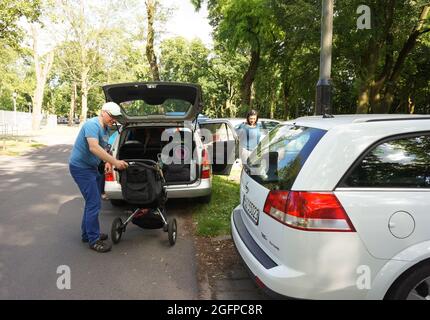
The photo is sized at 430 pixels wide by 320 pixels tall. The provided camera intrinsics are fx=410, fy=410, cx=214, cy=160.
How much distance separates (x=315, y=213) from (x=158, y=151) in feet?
17.7

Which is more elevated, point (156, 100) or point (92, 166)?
point (156, 100)

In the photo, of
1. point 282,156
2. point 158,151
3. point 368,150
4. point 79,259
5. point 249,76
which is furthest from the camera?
point 249,76

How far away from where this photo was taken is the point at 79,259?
4633mm

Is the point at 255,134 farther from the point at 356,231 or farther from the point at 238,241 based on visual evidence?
the point at 356,231

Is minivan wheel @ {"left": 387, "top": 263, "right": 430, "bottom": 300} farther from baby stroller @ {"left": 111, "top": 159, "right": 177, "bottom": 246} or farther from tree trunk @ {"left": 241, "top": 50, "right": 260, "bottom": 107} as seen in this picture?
tree trunk @ {"left": 241, "top": 50, "right": 260, "bottom": 107}

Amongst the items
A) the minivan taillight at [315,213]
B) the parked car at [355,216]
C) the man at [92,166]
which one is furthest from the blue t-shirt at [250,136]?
the minivan taillight at [315,213]

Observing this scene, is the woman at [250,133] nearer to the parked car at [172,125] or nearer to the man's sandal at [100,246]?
the parked car at [172,125]

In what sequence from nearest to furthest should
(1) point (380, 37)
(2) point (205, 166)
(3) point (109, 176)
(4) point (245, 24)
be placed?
1. (3) point (109, 176)
2. (2) point (205, 166)
3. (1) point (380, 37)
4. (4) point (245, 24)

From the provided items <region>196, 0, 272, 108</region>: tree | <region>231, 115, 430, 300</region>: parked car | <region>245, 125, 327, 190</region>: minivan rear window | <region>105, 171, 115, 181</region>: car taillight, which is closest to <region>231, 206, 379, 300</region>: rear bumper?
<region>231, 115, 430, 300</region>: parked car

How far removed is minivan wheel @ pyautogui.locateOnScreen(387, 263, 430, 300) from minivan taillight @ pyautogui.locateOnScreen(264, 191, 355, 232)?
0.52m

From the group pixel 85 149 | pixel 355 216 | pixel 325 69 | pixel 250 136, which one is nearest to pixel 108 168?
pixel 85 149

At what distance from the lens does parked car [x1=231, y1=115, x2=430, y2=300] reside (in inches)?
108

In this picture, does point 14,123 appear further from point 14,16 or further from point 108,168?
point 108,168

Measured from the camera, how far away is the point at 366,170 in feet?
9.48
